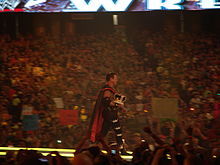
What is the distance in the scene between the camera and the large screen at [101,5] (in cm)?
949

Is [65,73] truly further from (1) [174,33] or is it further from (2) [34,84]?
(1) [174,33]

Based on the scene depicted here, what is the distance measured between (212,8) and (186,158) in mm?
7053

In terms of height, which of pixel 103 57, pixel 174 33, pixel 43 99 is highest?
pixel 174 33

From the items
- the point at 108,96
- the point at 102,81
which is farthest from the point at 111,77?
the point at 102,81

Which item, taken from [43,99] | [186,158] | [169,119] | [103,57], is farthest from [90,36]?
[186,158]

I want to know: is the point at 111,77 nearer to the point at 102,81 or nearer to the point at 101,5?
the point at 101,5

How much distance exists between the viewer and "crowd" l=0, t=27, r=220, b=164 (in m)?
9.58

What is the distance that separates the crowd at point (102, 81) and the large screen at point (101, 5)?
2.01 meters

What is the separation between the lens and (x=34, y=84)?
1083 centimetres

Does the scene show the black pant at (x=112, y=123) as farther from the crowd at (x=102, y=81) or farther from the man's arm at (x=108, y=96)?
the crowd at (x=102, y=81)

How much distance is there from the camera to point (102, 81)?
35.7 feet

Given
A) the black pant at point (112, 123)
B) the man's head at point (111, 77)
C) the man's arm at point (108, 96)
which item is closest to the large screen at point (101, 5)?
the man's head at point (111, 77)

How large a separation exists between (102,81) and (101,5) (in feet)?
7.29

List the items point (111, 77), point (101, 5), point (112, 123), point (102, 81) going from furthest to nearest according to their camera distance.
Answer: point (102, 81)
point (101, 5)
point (111, 77)
point (112, 123)
